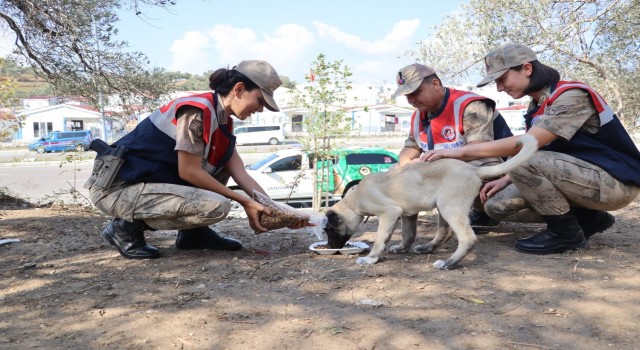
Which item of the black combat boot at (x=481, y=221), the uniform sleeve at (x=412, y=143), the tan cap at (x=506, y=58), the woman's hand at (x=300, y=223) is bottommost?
the black combat boot at (x=481, y=221)

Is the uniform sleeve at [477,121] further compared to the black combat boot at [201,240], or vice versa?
the black combat boot at [201,240]

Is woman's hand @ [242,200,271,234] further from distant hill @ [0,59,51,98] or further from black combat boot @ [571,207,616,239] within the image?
distant hill @ [0,59,51,98]

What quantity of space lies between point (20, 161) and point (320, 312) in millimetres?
32864

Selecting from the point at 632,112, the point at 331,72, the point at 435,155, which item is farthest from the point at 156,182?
the point at 632,112

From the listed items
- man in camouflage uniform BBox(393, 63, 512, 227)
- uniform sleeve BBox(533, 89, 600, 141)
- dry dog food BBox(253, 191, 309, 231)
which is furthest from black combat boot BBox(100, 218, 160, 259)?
uniform sleeve BBox(533, 89, 600, 141)

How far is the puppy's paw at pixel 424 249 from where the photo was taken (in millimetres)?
4492

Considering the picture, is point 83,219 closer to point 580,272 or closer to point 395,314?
point 395,314

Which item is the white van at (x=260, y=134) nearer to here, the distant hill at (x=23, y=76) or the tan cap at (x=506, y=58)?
the distant hill at (x=23, y=76)

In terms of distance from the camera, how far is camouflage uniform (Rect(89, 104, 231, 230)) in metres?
4.08

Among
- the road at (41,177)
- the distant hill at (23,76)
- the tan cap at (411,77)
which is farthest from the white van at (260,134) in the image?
the tan cap at (411,77)

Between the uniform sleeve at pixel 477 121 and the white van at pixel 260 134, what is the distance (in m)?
40.4

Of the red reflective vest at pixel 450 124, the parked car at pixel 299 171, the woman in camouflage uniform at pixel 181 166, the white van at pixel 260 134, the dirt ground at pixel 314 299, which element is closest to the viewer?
the dirt ground at pixel 314 299

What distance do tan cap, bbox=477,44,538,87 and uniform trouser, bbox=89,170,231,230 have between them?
2.37 meters

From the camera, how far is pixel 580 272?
3611mm
